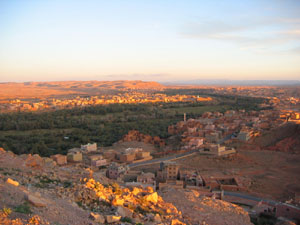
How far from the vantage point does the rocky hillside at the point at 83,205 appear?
4848 millimetres

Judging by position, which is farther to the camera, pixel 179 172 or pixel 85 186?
pixel 179 172

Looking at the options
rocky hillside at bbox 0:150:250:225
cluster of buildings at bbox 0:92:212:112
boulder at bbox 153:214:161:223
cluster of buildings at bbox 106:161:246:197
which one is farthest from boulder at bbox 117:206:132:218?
cluster of buildings at bbox 0:92:212:112

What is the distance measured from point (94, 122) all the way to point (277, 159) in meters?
21.7

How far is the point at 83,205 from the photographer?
20.6 ft

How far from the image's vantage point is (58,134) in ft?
94.0

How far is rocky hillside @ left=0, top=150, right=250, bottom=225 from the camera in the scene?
15.9ft

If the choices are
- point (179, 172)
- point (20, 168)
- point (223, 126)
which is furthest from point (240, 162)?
point (20, 168)

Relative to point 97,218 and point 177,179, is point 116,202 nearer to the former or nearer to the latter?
point 97,218

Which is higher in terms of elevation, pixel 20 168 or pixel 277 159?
pixel 20 168

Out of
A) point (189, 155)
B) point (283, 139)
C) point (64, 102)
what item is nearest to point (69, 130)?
point (189, 155)

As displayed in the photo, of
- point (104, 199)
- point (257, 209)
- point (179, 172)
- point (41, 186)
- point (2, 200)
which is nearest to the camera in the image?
point (2, 200)

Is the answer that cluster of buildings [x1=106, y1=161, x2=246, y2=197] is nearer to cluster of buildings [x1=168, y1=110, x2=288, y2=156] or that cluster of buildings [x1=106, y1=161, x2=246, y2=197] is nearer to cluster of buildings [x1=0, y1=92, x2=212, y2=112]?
cluster of buildings [x1=168, y1=110, x2=288, y2=156]

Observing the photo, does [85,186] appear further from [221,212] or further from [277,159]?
[277,159]

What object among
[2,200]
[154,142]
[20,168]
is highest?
[2,200]
